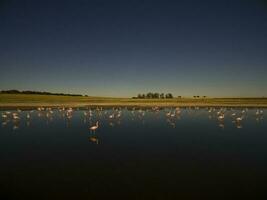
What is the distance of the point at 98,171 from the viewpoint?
472 inches

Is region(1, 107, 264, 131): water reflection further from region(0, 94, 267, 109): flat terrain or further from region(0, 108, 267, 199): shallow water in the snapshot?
region(0, 94, 267, 109): flat terrain

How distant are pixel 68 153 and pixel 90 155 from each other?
1155 millimetres

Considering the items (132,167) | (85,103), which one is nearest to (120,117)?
(132,167)

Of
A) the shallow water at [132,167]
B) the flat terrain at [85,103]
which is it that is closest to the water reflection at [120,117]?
the shallow water at [132,167]

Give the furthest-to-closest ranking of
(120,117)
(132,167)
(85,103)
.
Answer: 1. (85,103)
2. (120,117)
3. (132,167)

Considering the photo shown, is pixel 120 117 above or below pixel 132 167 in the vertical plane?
above

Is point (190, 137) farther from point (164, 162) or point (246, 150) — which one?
point (164, 162)

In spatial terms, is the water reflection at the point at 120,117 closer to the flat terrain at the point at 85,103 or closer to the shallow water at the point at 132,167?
the shallow water at the point at 132,167

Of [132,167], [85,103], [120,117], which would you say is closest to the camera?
[132,167]

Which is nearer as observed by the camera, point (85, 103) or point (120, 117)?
point (120, 117)

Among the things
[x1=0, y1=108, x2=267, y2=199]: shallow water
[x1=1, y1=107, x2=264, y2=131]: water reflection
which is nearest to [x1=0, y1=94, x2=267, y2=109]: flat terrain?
[x1=1, y1=107, x2=264, y2=131]: water reflection

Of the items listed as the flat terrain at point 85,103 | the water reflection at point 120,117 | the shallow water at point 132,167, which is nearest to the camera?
the shallow water at point 132,167

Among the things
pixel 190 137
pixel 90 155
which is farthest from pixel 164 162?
pixel 190 137

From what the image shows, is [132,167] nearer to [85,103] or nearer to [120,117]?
[120,117]
